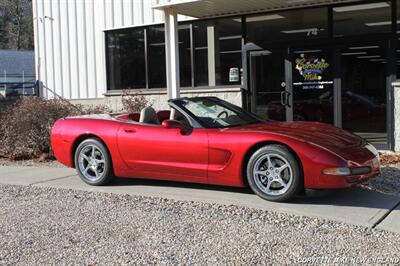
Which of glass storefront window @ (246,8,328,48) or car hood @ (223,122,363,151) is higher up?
glass storefront window @ (246,8,328,48)

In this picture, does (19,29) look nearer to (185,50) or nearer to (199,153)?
(185,50)

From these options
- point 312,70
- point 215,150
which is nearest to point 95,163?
point 215,150

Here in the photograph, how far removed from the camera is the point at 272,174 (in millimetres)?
6223

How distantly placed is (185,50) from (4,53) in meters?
39.0

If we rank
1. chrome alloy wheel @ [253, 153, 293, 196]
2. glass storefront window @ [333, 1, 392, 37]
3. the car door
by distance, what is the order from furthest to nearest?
glass storefront window @ [333, 1, 392, 37] → the car door → chrome alloy wheel @ [253, 153, 293, 196]

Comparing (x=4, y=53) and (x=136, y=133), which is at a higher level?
(x=4, y=53)

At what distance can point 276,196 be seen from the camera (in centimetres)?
620

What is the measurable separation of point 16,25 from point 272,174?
63.3 meters

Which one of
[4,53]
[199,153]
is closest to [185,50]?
[199,153]

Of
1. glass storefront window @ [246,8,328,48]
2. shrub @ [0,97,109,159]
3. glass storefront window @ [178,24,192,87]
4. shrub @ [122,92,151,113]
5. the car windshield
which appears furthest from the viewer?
glass storefront window @ [178,24,192,87]

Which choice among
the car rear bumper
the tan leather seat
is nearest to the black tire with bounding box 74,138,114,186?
the tan leather seat

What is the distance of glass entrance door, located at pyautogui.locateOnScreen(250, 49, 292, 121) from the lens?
1193 cm

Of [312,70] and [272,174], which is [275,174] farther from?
[312,70]

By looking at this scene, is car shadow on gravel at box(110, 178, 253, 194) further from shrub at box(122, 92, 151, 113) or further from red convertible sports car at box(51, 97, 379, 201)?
shrub at box(122, 92, 151, 113)
